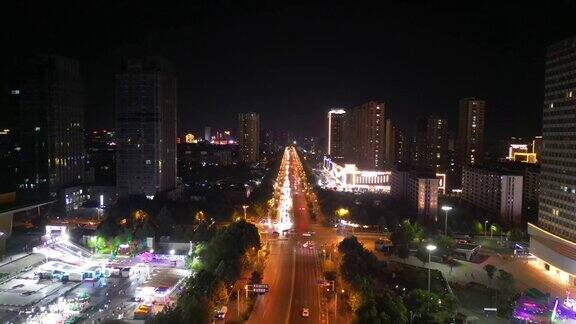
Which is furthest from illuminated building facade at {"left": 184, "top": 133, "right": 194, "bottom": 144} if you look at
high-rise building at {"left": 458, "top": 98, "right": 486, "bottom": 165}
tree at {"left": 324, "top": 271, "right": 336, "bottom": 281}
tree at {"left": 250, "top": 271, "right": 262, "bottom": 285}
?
tree at {"left": 250, "top": 271, "right": 262, "bottom": 285}

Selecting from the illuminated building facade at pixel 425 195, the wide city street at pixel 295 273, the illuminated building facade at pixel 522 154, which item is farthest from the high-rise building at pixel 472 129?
the wide city street at pixel 295 273

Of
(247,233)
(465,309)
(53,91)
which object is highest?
(53,91)

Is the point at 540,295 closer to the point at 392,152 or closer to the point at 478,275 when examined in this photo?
the point at 478,275

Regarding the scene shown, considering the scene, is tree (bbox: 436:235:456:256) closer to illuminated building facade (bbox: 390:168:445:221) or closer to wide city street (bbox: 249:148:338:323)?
wide city street (bbox: 249:148:338:323)

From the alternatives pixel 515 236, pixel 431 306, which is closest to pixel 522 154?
pixel 515 236

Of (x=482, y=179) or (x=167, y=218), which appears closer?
(x=167, y=218)

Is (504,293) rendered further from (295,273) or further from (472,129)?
(472,129)

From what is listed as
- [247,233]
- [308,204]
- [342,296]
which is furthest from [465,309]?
[308,204]
